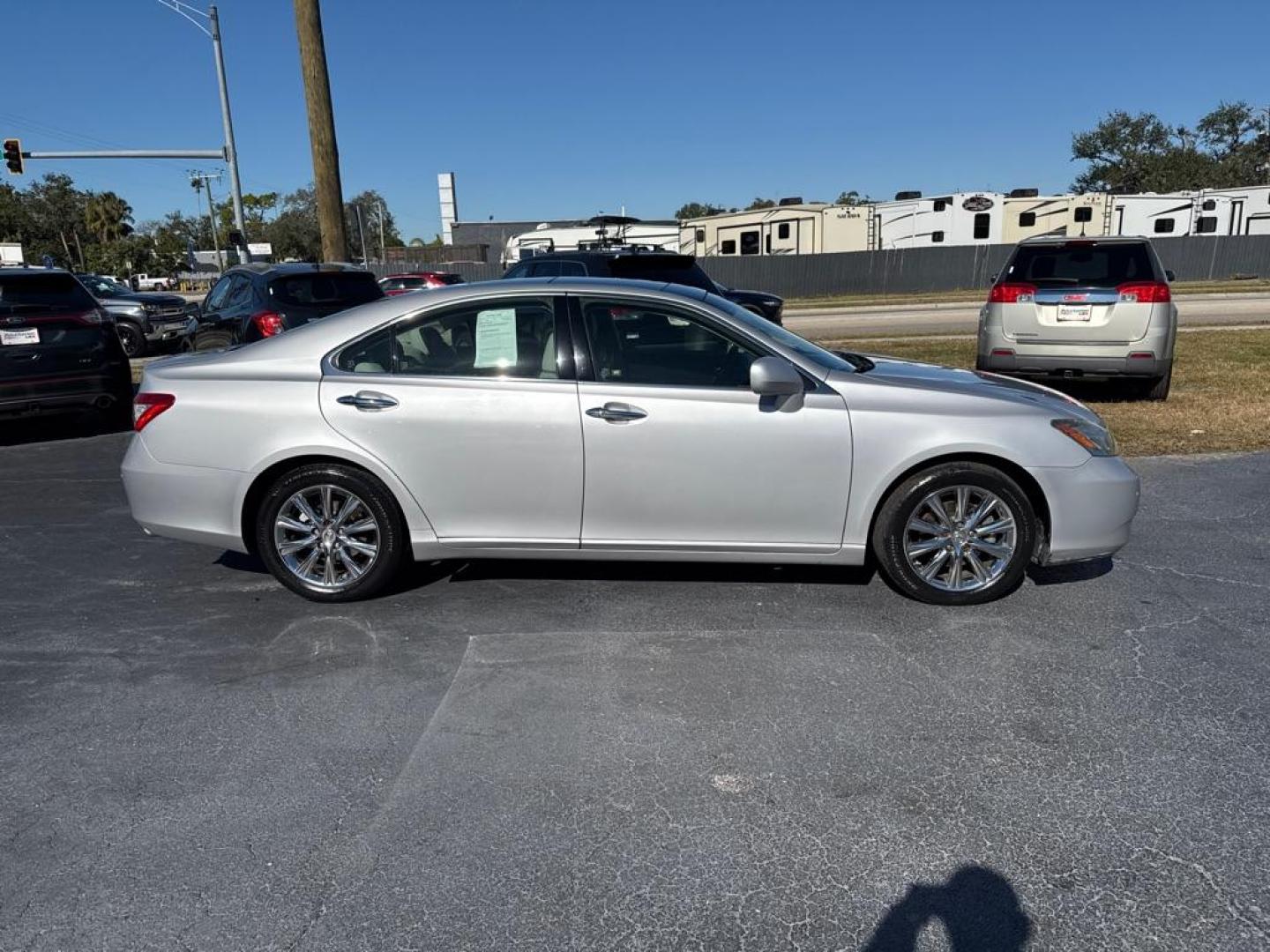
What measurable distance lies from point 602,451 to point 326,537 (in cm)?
149

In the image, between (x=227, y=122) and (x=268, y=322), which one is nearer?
(x=268, y=322)

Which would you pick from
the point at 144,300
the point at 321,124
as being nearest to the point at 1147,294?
the point at 321,124

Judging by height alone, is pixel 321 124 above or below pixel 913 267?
above

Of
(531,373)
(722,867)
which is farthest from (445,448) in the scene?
(722,867)

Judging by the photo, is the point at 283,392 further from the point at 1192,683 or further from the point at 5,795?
the point at 1192,683

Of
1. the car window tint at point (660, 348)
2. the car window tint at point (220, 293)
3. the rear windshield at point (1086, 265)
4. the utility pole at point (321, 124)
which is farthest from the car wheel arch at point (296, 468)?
the utility pole at point (321, 124)

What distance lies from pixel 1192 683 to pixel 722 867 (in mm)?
2233

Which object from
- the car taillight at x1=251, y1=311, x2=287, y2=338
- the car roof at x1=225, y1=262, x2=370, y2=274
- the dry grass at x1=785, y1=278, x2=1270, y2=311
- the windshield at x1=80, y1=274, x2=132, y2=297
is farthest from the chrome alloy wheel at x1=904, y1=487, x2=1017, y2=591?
the dry grass at x1=785, y1=278, x2=1270, y2=311

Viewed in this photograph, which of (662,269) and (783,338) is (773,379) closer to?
(783,338)

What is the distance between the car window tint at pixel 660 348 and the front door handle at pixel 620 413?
0.15 m

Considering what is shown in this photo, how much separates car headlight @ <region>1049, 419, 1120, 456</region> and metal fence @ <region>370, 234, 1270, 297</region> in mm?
31971

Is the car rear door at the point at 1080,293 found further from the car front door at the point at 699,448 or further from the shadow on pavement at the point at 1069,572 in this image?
the car front door at the point at 699,448

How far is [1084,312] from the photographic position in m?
8.80

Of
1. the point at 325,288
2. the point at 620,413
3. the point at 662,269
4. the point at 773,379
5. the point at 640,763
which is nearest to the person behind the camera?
the point at 640,763
